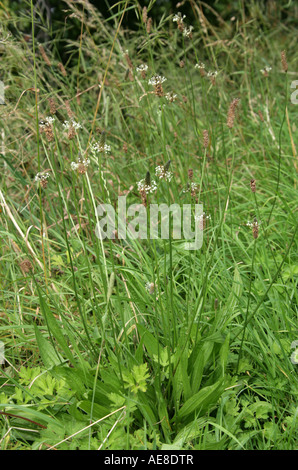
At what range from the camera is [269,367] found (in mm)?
1649

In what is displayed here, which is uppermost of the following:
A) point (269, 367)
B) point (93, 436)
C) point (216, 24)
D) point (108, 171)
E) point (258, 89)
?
point (216, 24)

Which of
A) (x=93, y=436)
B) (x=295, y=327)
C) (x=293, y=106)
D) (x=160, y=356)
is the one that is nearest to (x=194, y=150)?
(x=293, y=106)

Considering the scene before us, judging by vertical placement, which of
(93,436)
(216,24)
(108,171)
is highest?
(216,24)

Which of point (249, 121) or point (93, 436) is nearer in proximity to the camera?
point (93, 436)

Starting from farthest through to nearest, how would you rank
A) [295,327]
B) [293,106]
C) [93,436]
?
[293,106]
[295,327]
[93,436]

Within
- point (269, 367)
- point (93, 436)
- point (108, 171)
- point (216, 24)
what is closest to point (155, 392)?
point (93, 436)

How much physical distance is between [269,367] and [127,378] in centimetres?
50

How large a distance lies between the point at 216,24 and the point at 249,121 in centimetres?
374

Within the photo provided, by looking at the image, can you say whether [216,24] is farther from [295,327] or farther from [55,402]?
[55,402]

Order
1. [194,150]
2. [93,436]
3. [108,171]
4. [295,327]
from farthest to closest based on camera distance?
[194,150] → [108,171] → [295,327] → [93,436]

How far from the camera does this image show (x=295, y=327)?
1794 mm
